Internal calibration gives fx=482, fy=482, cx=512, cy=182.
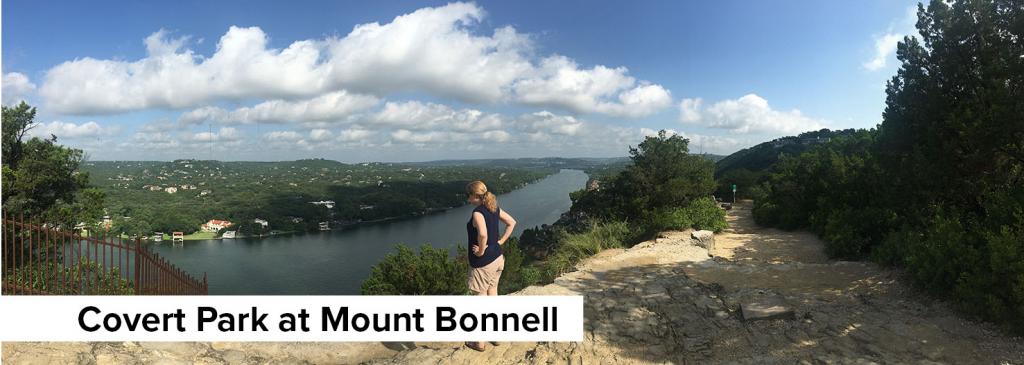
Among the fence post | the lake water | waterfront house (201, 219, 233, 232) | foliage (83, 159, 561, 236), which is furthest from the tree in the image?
waterfront house (201, 219, 233, 232)

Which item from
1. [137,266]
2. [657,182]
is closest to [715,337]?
[137,266]

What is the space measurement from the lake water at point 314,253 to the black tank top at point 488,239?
3151cm

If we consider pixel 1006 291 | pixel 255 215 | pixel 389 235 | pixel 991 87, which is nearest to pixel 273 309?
pixel 1006 291

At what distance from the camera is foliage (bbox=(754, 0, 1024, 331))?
4.09 metres

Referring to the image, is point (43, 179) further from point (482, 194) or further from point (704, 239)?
point (704, 239)

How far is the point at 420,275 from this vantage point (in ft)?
41.9

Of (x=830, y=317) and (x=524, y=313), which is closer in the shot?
(x=524, y=313)

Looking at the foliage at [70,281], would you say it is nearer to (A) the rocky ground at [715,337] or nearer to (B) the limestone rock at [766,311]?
(A) the rocky ground at [715,337]

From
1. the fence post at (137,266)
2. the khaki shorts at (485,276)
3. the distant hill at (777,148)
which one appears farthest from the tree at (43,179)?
the distant hill at (777,148)

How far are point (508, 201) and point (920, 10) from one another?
256 ft

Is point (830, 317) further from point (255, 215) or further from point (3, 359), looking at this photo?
point (255, 215)

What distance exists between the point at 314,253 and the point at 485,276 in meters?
52.4

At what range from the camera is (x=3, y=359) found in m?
3.27

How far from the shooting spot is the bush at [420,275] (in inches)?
503
